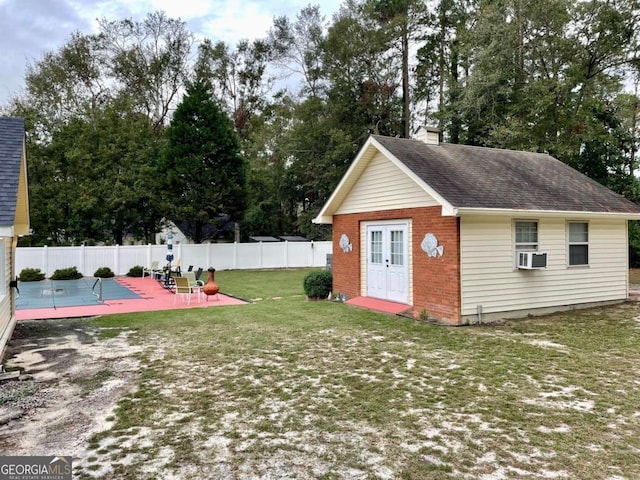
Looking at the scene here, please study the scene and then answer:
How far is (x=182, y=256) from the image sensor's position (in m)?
25.7

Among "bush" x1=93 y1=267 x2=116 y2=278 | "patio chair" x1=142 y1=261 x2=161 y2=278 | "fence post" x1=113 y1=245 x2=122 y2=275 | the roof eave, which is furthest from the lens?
"fence post" x1=113 y1=245 x2=122 y2=275

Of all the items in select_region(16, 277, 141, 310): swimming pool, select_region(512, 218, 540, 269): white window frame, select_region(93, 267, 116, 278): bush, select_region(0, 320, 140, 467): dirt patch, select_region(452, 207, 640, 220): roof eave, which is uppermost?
select_region(452, 207, 640, 220): roof eave

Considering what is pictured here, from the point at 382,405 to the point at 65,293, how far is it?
14803mm

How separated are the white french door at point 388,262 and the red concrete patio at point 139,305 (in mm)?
4166

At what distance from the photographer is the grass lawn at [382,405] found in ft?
12.1

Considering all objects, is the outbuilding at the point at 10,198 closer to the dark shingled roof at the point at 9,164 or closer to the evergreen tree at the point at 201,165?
the dark shingled roof at the point at 9,164

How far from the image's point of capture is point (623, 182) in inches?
915

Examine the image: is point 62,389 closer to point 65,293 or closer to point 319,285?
point 319,285

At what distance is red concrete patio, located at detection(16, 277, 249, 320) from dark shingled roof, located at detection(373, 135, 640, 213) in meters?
6.73

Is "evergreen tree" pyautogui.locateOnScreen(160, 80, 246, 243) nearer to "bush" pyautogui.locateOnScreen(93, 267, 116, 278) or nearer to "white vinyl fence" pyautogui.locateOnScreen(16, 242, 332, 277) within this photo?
"white vinyl fence" pyautogui.locateOnScreen(16, 242, 332, 277)

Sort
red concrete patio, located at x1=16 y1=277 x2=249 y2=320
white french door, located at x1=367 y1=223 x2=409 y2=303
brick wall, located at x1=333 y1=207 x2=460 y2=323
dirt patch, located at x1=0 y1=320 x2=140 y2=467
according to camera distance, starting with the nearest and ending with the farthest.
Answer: dirt patch, located at x1=0 y1=320 x2=140 y2=467
brick wall, located at x1=333 y1=207 x2=460 y2=323
white french door, located at x1=367 y1=223 x2=409 y2=303
red concrete patio, located at x1=16 y1=277 x2=249 y2=320

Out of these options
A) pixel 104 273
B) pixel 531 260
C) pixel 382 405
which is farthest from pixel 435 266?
pixel 104 273

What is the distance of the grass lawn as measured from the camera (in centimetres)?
368

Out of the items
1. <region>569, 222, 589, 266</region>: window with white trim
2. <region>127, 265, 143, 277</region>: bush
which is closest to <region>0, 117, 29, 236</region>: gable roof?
<region>569, 222, 589, 266</region>: window with white trim
